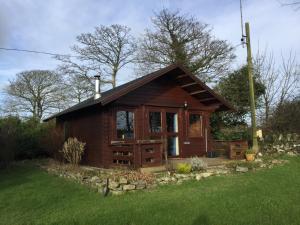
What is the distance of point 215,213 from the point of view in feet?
21.2

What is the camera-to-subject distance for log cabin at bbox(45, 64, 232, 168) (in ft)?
38.5

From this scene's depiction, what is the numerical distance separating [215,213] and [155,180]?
3.25 meters

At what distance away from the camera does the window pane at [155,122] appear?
45.2ft

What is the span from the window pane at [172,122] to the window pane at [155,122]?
0.51 meters

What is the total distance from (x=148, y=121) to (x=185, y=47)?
14508 mm

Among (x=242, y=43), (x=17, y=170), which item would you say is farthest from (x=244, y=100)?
(x=17, y=170)

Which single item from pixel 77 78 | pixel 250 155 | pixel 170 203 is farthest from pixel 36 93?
pixel 170 203

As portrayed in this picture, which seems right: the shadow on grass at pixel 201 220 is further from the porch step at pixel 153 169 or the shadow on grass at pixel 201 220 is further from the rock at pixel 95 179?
the porch step at pixel 153 169

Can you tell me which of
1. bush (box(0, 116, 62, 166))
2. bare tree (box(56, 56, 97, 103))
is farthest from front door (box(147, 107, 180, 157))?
bare tree (box(56, 56, 97, 103))

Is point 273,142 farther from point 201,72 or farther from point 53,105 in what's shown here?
point 53,105

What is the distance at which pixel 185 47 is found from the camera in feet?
88.1

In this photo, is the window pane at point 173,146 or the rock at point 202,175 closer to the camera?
the rock at point 202,175

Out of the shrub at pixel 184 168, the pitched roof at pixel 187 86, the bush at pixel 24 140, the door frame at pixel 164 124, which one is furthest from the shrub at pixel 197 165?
the bush at pixel 24 140

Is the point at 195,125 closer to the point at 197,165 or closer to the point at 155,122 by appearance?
the point at 155,122
